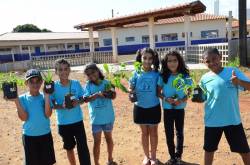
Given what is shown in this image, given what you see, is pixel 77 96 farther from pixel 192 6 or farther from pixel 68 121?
pixel 192 6

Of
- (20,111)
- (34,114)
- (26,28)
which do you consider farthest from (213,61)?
(26,28)

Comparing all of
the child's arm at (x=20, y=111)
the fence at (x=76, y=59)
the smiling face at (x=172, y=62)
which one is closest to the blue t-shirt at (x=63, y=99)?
the child's arm at (x=20, y=111)

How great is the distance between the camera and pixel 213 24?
1361 inches

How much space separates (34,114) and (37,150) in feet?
1.39

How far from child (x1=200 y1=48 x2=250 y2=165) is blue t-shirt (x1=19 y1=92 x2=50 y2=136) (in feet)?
6.18

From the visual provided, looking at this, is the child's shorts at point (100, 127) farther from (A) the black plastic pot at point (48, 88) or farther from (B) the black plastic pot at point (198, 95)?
(B) the black plastic pot at point (198, 95)

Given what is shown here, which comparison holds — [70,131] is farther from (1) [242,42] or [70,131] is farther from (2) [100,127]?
(1) [242,42]

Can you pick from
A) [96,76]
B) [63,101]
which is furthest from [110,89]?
[63,101]

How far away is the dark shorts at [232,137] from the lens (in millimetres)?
3748

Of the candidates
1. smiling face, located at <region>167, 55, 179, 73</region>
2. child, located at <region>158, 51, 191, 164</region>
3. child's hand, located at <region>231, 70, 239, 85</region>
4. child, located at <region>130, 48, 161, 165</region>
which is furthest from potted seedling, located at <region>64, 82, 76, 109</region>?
child's hand, located at <region>231, 70, 239, 85</region>

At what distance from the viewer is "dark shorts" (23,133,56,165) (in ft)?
12.9

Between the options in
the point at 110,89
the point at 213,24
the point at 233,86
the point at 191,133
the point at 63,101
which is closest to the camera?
the point at 233,86

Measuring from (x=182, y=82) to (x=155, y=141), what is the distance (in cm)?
98

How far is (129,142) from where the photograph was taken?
6.03 metres
